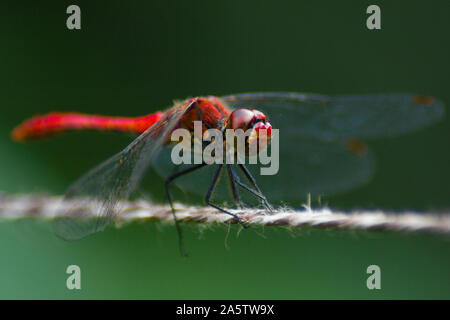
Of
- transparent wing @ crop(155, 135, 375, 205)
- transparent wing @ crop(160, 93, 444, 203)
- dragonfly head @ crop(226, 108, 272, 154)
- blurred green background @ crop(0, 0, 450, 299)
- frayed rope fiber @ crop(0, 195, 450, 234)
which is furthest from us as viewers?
blurred green background @ crop(0, 0, 450, 299)

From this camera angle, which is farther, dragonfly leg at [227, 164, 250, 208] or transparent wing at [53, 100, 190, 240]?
dragonfly leg at [227, 164, 250, 208]

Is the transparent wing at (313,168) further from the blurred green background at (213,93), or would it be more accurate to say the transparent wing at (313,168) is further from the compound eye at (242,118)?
the compound eye at (242,118)

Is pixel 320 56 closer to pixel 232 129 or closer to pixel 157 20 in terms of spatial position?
pixel 157 20

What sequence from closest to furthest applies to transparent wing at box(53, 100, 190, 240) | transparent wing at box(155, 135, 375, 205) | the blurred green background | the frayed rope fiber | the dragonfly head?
the frayed rope fiber
transparent wing at box(53, 100, 190, 240)
the dragonfly head
transparent wing at box(155, 135, 375, 205)
the blurred green background

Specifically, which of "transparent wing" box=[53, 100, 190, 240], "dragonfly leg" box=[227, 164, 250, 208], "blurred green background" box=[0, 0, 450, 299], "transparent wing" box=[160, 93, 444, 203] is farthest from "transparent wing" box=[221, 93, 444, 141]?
"transparent wing" box=[53, 100, 190, 240]

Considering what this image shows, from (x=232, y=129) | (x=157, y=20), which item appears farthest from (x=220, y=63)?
(x=232, y=129)

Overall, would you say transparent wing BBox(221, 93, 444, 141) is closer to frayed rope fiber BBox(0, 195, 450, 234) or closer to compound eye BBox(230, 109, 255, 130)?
compound eye BBox(230, 109, 255, 130)

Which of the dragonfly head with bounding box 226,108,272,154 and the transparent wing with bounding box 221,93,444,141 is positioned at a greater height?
the transparent wing with bounding box 221,93,444,141

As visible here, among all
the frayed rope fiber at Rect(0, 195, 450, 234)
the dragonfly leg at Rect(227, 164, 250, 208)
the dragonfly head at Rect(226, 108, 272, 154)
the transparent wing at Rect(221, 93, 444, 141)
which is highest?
the transparent wing at Rect(221, 93, 444, 141)
